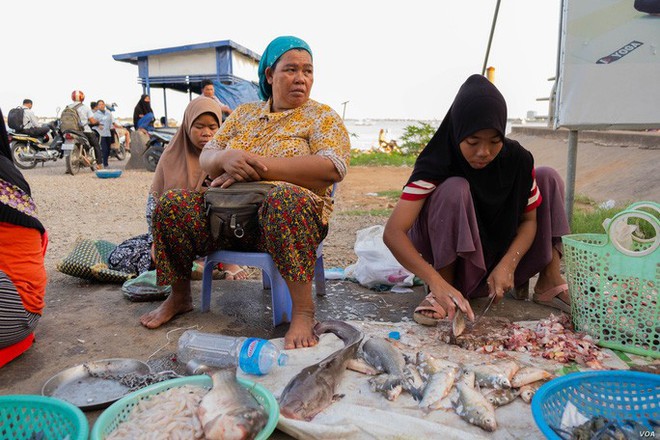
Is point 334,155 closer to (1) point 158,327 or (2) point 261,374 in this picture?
(2) point 261,374

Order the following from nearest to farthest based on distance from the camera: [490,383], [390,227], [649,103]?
1. [490,383]
2. [390,227]
3. [649,103]

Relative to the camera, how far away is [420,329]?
269cm

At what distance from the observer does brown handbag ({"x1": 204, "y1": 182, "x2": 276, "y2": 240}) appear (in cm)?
251

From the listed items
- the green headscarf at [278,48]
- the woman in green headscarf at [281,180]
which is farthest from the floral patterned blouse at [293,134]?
the green headscarf at [278,48]

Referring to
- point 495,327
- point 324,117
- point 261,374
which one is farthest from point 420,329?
point 324,117

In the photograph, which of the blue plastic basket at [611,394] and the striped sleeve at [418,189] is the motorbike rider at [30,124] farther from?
the blue plastic basket at [611,394]

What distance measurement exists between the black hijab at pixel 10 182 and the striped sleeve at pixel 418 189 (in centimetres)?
185

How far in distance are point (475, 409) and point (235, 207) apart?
1453 millimetres

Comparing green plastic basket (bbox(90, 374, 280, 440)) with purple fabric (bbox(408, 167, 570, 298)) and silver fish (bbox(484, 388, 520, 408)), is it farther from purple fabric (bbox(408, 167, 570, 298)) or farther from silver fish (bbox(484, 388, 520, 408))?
purple fabric (bbox(408, 167, 570, 298))

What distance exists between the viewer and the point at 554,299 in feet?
9.79

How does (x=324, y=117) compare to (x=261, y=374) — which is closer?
(x=261, y=374)

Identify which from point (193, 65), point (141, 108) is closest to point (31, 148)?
point (141, 108)

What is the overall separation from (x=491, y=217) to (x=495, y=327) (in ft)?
1.99

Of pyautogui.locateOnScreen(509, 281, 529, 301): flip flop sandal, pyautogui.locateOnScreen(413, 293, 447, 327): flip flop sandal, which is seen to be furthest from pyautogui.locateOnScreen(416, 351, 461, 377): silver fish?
pyautogui.locateOnScreen(509, 281, 529, 301): flip flop sandal
